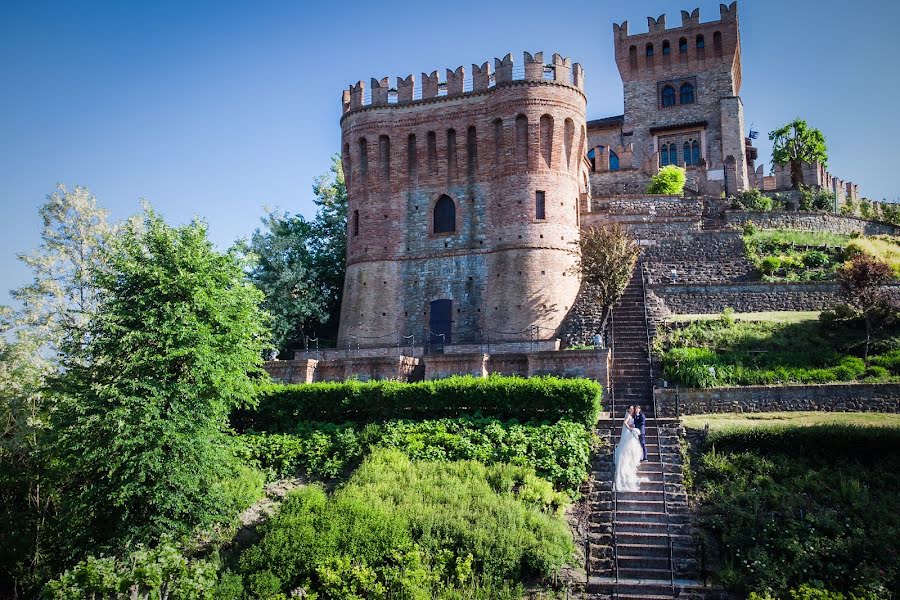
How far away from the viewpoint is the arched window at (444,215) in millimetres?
34688

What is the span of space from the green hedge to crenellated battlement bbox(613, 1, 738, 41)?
3506cm

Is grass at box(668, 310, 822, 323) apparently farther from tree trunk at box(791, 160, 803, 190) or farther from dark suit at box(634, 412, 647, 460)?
tree trunk at box(791, 160, 803, 190)

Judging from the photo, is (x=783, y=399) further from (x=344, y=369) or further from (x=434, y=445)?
(x=344, y=369)

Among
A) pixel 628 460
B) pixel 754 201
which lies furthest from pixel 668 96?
pixel 628 460

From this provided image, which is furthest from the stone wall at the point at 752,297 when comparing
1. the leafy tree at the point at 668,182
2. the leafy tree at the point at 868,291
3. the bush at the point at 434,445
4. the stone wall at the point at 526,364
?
the leafy tree at the point at 668,182

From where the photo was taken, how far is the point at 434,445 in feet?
72.5

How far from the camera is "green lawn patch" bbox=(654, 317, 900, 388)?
77.5 ft

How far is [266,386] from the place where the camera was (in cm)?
2492

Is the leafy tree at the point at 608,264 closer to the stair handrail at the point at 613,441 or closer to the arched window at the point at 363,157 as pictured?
the stair handrail at the point at 613,441

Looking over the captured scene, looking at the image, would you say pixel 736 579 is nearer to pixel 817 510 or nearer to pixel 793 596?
pixel 793 596

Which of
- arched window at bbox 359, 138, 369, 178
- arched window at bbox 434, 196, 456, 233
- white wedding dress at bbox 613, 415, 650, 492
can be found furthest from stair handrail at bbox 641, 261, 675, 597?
arched window at bbox 359, 138, 369, 178

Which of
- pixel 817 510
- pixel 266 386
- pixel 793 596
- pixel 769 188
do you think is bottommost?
pixel 793 596

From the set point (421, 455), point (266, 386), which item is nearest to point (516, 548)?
point (421, 455)

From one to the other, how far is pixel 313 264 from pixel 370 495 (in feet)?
66.6
